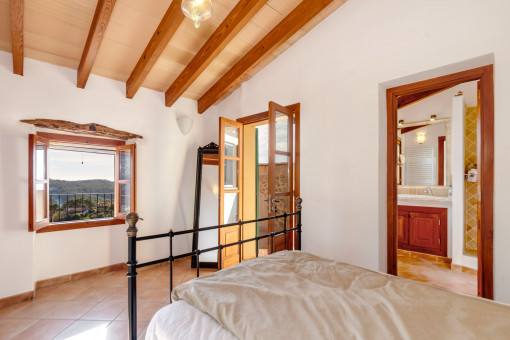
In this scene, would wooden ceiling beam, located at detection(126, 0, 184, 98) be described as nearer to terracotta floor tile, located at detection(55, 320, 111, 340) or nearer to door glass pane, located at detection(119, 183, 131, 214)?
door glass pane, located at detection(119, 183, 131, 214)

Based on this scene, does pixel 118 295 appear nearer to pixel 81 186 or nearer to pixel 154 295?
pixel 154 295

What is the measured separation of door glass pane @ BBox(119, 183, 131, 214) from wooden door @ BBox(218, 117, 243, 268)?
132cm

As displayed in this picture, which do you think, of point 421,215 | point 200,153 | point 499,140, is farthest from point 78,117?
point 421,215

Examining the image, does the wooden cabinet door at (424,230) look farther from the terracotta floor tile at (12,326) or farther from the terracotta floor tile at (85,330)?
the terracotta floor tile at (12,326)

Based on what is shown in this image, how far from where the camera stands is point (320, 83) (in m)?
2.79

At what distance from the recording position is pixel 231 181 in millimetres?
3561

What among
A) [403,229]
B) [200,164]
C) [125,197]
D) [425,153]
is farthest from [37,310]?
[425,153]

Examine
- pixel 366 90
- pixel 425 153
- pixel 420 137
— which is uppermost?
pixel 366 90

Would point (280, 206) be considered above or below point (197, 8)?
below

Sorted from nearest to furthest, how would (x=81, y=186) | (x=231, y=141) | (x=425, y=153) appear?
(x=231, y=141) → (x=425, y=153) → (x=81, y=186)

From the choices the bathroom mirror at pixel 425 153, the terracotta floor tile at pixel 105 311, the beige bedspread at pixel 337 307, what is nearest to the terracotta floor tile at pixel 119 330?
the terracotta floor tile at pixel 105 311

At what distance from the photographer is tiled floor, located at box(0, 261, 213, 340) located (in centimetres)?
202

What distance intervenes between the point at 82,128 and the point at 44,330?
2.06m

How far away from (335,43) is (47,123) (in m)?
3.25
